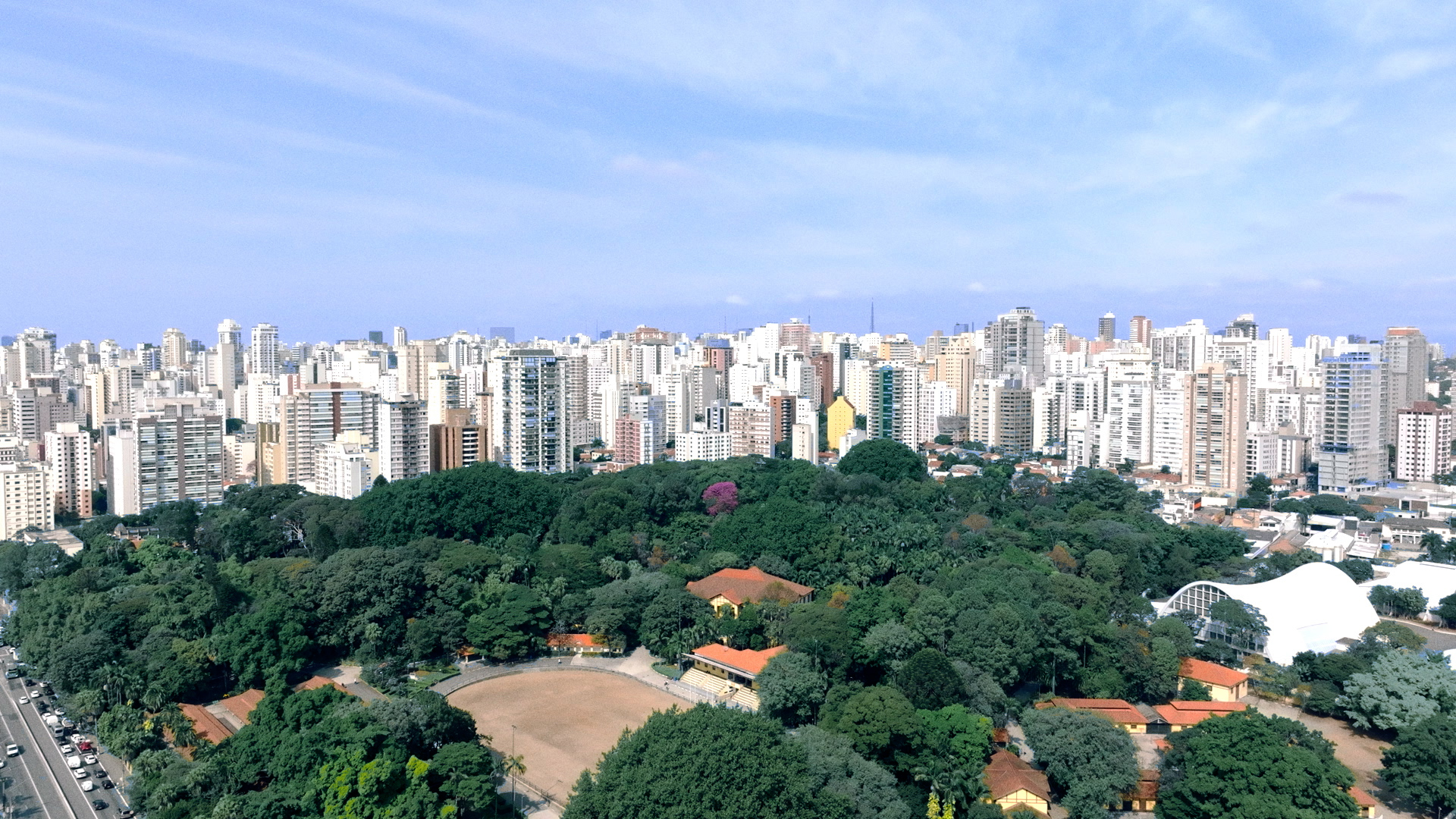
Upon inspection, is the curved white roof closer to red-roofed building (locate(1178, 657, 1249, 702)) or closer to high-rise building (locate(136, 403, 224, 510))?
red-roofed building (locate(1178, 657, 1249, 702))

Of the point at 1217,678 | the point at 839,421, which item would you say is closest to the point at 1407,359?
the point at 839,421

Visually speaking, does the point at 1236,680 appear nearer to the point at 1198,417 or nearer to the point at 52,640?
the point at 52,640

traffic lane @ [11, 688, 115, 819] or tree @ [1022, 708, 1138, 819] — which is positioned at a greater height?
tree @ [1022, 708, 1138, 819]

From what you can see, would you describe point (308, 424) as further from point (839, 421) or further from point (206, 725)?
point (839, 421)

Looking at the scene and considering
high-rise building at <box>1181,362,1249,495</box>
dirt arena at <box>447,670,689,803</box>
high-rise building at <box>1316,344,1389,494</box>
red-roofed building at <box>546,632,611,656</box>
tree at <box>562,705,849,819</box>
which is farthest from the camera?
high-rise building at <box>1181,362,1249,495</box>

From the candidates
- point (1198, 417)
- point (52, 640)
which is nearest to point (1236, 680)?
point (52, 640)

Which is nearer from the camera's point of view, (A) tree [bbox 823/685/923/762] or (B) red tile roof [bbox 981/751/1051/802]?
(B) red tile roof [bbox 981/751/1051/802]

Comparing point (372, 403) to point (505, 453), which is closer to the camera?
point (505, 453)

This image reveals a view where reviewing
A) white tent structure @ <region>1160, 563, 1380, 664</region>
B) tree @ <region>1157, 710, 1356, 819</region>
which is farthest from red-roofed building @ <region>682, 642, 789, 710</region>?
white tent structure @ <region>1160, 563, 1380, 664</region>
